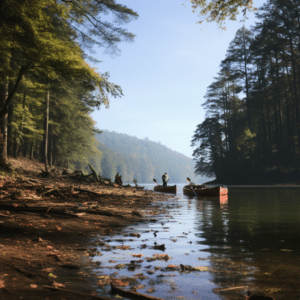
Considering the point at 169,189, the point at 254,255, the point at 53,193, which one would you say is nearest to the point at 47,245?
the point at 254,255

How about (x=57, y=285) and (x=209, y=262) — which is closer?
(x=57, y=285)

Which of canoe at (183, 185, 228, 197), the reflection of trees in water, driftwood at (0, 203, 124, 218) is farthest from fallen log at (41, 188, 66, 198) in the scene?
canoe at (183, 185, 228, 197)

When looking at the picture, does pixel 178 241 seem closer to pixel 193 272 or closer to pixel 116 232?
pixel 116 232

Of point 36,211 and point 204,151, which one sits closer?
point 36,211

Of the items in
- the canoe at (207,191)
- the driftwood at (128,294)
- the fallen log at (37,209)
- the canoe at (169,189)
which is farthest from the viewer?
the canoe at (169,189)

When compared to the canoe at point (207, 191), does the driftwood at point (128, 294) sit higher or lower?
lower

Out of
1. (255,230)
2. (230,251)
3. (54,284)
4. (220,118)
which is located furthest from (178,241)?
(220,118)

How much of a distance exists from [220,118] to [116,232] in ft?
186

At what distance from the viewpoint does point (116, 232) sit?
739 centimetres

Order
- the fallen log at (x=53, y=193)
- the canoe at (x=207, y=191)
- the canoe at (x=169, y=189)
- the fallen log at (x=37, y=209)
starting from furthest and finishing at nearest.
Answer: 1. the canoe at (x=169, y=189)
2. the canoe at (x=207, y=191)
3. the fallen log at (x=53, y=193)
4. the fallen log at (x=37, y=209)

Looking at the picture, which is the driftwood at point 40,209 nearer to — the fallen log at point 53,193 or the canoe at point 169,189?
the fallen log at point 53,193

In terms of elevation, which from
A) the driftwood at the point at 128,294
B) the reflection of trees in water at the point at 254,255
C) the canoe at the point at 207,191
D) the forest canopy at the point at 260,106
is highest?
the forest canopy at the point at 260,106

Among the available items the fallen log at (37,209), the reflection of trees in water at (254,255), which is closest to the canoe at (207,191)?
the reflection of trees in water at (254,255)

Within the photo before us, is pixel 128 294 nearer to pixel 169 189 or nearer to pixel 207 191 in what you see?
pixel 207 191
